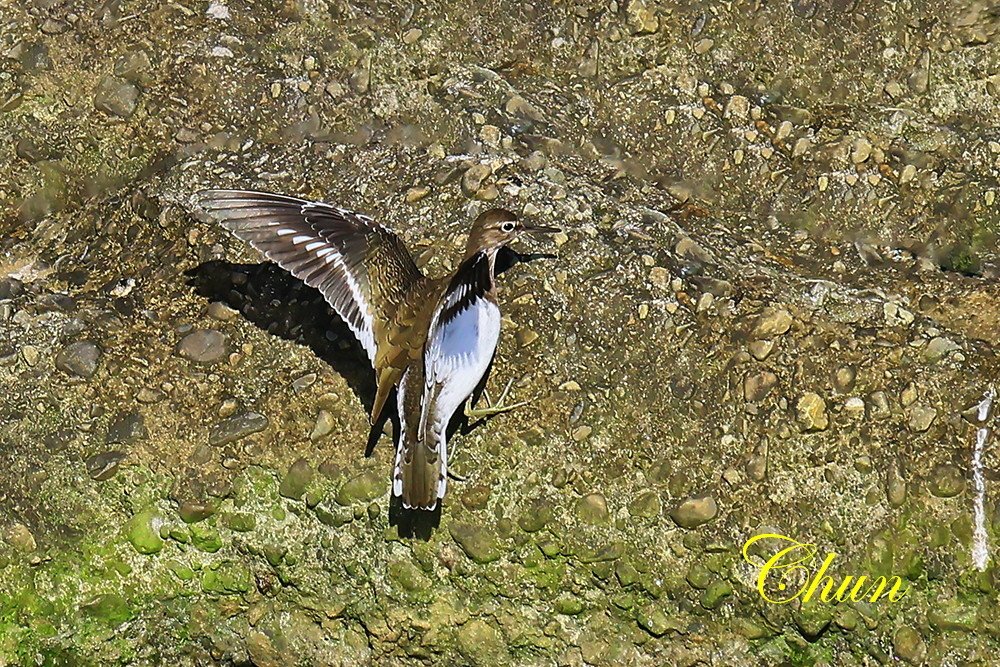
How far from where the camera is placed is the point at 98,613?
18.2ft

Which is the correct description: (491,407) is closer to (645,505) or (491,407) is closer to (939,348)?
(645,505)

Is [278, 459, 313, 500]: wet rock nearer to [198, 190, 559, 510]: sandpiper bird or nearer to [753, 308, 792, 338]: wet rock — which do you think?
[198, 190, 559, 510]: sandpiper bird

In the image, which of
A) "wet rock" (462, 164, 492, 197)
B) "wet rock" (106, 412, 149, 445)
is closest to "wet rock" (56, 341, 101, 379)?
"wet rock" (106, 412, 149, 445)

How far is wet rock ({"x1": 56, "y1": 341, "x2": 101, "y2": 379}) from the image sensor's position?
19.7ft

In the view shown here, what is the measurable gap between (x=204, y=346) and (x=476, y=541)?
181cm

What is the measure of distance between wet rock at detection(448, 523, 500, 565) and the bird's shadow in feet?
1.58

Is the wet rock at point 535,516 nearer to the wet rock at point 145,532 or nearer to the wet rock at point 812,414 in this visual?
the wet rock at point 812,414

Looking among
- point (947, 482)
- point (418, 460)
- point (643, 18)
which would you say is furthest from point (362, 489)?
point (643, 18)

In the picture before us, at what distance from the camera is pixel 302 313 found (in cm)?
621

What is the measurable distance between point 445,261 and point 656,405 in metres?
1.41

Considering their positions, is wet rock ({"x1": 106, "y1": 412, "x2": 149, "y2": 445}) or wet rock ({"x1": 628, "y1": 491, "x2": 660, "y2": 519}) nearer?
wet rock ({"x1": 628, "y1": 491, "x2": 660, "y2": 519})

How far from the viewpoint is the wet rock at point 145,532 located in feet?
18.4

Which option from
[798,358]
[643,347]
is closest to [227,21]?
[643,347]
